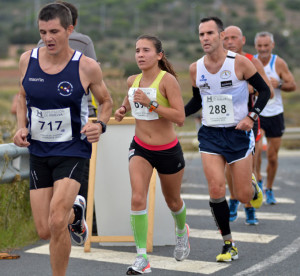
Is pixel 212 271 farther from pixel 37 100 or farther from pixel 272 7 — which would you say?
pixel 272 7

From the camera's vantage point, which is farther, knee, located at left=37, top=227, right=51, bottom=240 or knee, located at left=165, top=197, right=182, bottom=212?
knee, located at left=165, top=197, right=182, bottom=212

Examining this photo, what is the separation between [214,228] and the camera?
9.57 m

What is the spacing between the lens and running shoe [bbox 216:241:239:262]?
24.8ft

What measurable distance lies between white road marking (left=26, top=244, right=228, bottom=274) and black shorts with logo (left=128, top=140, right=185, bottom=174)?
2.93ft

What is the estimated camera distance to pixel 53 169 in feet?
21.0

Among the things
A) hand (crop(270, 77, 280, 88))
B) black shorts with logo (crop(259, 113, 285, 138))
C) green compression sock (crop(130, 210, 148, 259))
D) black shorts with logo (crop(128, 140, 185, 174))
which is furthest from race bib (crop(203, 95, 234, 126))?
black shorts with logo (crop(259, 113, 285, 138))

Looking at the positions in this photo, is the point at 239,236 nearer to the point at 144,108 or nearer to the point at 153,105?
the point at 144,108

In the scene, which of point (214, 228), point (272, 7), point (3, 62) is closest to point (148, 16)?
point (272, 7)

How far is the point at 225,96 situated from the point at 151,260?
178 cm

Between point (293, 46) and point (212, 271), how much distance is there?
263ft

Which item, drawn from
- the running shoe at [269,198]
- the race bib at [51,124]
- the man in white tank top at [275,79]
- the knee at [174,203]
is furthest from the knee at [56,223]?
the man in white tank top at [275,79]

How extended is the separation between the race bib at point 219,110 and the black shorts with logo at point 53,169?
1.94 meters

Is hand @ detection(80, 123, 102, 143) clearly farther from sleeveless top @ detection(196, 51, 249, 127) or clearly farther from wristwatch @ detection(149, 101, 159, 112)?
sleeveless top @ detection(196, 51, 249, 127)

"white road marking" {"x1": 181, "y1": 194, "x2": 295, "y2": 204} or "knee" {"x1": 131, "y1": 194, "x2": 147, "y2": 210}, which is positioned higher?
"knee" {"x1": 131, "y1": 194, "x2": 147, "y2": 210}
